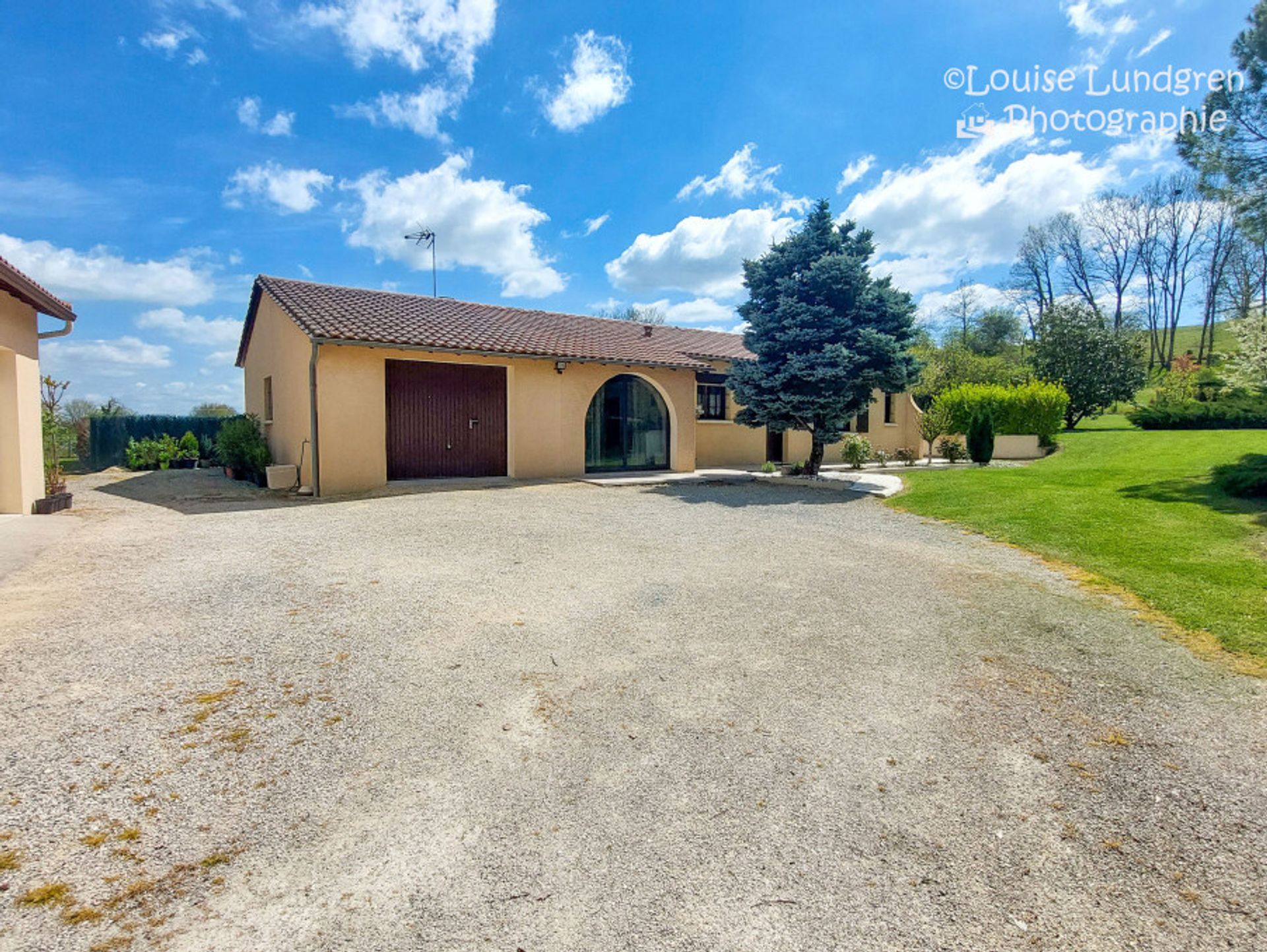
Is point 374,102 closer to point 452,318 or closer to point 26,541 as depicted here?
point 452,318

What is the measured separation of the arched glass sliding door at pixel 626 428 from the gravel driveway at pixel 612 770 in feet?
32.6

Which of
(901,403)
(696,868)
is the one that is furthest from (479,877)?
(901,403)

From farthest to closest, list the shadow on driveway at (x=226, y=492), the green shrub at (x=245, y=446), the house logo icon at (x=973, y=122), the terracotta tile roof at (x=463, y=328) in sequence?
the green shrub at (x=245, y=446) → the terracotta tile roof at (x=463, y=328) → the shadow on driveway at (x=226, y=492) → the house logo icon at (x=973, y=122)

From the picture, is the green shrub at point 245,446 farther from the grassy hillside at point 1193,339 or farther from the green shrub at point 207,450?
the grassy hillside at point 1193,339

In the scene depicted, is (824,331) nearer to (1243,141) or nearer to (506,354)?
(506,354)

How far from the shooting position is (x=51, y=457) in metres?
9.91

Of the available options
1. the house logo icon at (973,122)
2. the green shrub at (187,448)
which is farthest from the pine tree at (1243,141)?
the green shrub at (187,448)

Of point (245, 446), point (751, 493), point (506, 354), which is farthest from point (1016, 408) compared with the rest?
point (245, 446)

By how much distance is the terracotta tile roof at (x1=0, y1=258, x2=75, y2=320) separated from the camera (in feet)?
24.1

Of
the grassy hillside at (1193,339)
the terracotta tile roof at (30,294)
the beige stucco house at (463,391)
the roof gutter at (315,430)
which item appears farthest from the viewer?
the grassy hillside at (1193,339)

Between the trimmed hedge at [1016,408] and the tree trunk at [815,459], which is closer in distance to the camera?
the tree trunk at [815,459]

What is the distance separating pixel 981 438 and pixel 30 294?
19669mm

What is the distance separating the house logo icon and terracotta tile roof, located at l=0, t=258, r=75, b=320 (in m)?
13.6

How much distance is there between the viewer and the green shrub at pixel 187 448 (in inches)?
698
